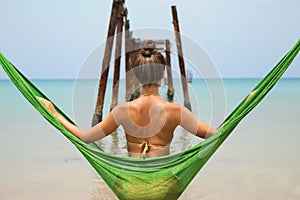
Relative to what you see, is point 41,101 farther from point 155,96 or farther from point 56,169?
point 56,169

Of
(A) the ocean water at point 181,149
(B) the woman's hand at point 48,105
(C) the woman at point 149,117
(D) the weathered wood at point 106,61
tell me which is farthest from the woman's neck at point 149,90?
(D) the weathered wood at point 106,61

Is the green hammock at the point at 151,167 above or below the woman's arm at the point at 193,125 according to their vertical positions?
below

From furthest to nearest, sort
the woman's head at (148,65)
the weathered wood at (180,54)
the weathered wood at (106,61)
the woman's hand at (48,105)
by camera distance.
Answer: the weathered wood at (180,54), the weathered wood at (106,61), the woman's hand at (48,105), the woman's head at (148,65)

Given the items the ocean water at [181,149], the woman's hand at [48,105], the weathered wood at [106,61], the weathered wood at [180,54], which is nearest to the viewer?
the woman's hand at [48,105]

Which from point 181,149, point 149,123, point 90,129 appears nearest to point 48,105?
point 90,129

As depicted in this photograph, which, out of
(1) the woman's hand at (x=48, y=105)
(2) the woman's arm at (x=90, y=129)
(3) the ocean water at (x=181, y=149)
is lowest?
(3) the ocean water at (x=181, y=149)

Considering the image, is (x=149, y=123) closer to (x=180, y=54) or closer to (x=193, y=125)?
(x=193, y=125)

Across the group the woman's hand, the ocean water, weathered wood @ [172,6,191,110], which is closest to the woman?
the ocean water

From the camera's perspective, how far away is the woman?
7.50 ft

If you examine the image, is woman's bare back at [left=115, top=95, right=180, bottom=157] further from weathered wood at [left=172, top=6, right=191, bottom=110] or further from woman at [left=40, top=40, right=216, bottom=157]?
weathered wood at [left=172, top=6, right=191, bottom=110]

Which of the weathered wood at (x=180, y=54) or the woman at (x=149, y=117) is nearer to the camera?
the woman at (x=149, y=117)

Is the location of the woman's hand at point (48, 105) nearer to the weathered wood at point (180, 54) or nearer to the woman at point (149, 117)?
the woman at point (149, 117)

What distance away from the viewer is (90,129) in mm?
2422

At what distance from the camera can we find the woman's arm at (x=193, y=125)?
234cm
